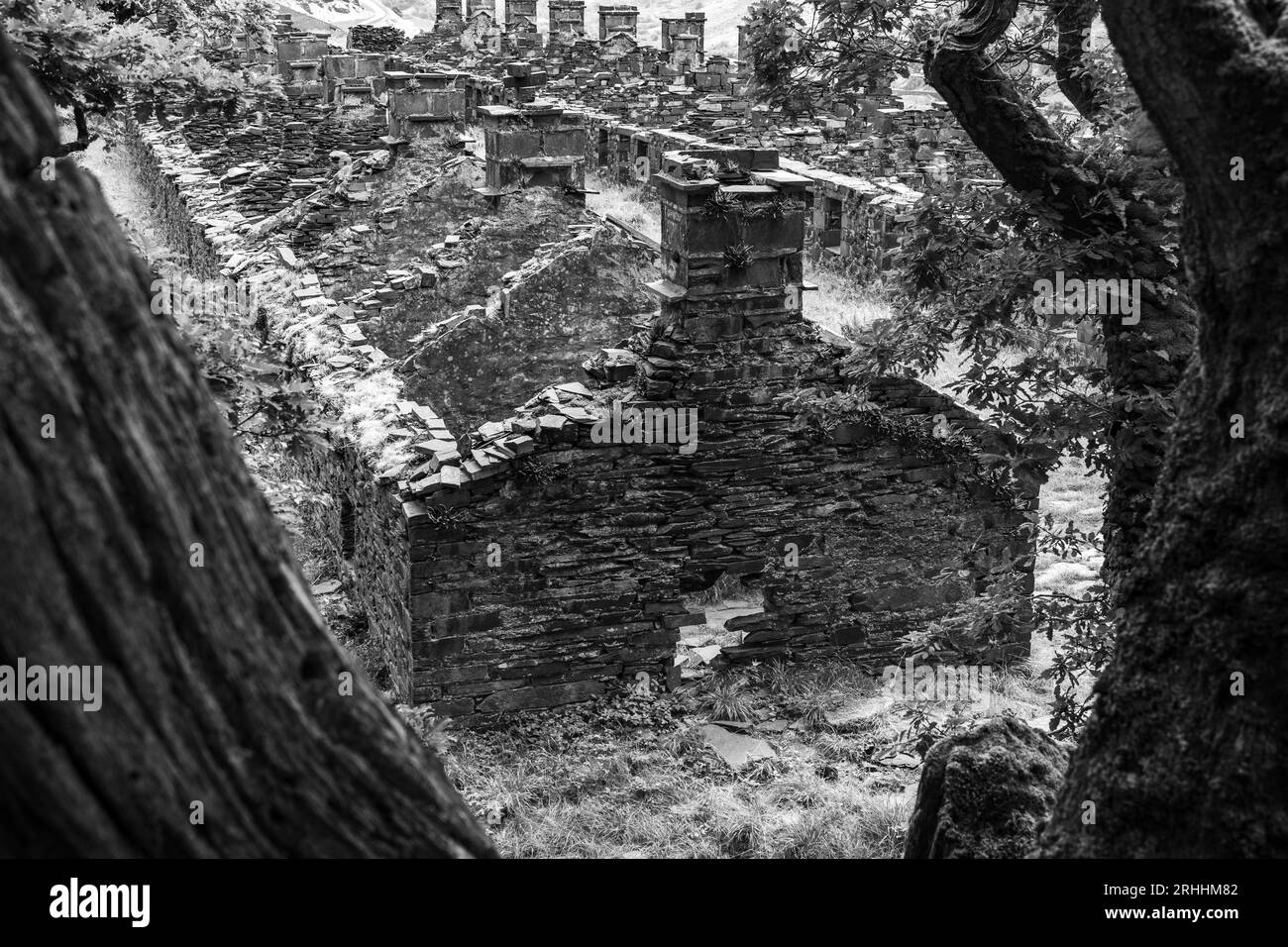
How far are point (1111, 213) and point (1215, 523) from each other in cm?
351

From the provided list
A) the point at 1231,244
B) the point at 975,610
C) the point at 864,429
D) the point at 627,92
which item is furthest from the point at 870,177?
the point at 1231,244

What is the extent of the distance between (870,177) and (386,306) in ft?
41.8

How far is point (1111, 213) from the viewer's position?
6.00m

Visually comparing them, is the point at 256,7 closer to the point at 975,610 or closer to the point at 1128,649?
the point at 975,610

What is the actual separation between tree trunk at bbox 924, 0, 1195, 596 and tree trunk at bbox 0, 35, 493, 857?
451cm

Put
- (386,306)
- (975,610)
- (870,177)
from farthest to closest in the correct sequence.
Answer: (870,177) < (386,306) < (975,610)

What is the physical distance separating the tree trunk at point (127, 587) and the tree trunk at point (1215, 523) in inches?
68.5

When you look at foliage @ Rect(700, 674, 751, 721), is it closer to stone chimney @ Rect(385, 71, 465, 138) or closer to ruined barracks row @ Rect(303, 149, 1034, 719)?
ruined barracks row @ Rect(303, 149, 1034, 719)

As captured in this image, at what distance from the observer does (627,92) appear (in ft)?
107

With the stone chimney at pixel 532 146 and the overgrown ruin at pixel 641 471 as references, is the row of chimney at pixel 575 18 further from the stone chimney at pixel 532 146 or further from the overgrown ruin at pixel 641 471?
the overgrown ruin at pixel 641 471

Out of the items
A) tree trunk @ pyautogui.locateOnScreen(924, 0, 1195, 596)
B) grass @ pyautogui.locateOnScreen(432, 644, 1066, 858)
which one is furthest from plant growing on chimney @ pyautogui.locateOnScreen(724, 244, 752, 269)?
grass @ pyautogui.locateOnScreen(432, 644, 1066, 858)

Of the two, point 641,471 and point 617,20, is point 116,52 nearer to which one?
point 641,471

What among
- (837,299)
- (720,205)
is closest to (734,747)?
(720,205)
